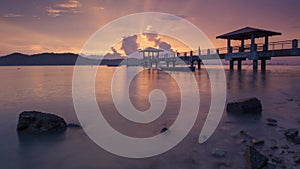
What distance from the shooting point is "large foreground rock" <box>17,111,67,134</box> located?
6.21 m

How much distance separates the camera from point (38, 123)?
627 cm

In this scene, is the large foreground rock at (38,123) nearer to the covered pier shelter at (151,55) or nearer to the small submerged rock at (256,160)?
the small submerged rock at (256,160)

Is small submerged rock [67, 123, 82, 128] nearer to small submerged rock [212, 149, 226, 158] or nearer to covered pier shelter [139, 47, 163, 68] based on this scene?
small submerged rock [212, 149, 226, 158]

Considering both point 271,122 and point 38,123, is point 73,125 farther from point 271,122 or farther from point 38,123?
point 271,122

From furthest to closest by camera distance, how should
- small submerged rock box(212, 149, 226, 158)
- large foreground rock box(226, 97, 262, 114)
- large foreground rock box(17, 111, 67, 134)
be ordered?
large foreground rock box(226, 97, 262, 114)
large foreground rock box(17, 111, 67, 134)
small submerged rock box(212, 149, 226, 158)

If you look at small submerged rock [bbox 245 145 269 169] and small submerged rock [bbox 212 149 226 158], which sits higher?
small submerged rock [bbox 245 145 269 169]

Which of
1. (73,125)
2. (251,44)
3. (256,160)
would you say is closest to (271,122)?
(256,160)

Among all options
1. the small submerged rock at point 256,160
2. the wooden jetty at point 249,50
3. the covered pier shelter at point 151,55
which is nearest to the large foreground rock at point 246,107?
the small submerged rock at point 256,160

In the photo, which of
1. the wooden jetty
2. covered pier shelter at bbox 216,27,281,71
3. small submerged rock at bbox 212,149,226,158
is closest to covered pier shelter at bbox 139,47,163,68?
the wooden jetty

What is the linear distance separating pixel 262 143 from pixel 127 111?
5.50m

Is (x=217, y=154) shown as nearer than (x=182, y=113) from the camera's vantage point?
Yes

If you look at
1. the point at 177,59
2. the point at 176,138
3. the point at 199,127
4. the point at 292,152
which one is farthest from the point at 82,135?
the point at 177,59

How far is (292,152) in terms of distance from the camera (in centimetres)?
430

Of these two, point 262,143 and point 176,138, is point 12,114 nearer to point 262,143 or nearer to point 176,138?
point 176,138
